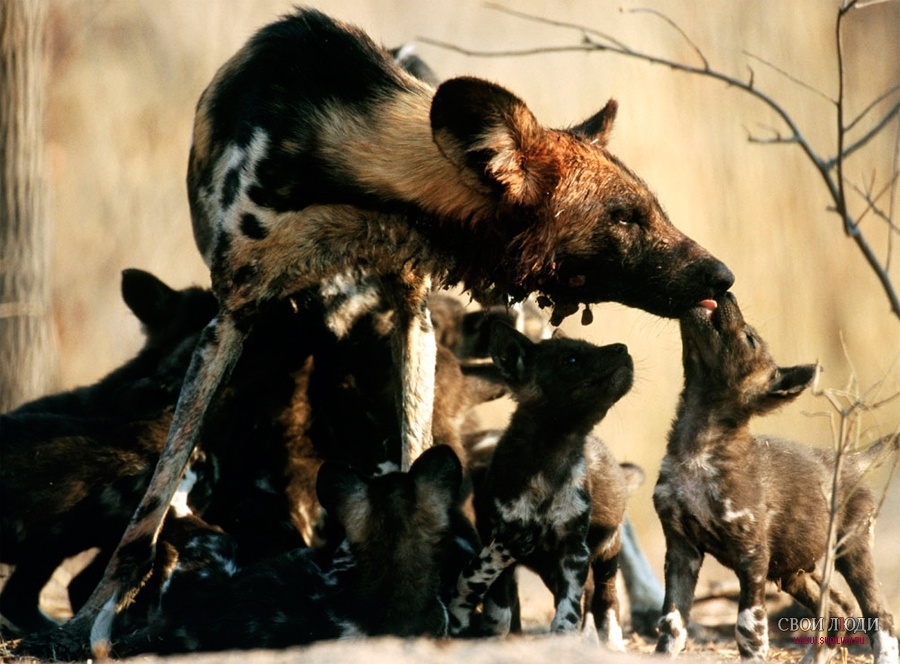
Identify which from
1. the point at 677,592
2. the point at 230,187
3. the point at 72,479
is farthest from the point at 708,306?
the point at 72,479

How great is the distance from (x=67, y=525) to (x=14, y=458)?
14.4 inches

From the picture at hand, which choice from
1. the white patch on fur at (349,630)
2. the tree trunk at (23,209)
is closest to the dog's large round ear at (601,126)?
the white patch on fur at (349,630)

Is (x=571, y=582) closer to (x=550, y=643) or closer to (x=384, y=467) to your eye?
(x=550, y=643)

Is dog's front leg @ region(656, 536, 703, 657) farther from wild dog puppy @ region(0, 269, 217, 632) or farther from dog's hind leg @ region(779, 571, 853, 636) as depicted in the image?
wild dog puppy @ region(0, 269, 217, 632)

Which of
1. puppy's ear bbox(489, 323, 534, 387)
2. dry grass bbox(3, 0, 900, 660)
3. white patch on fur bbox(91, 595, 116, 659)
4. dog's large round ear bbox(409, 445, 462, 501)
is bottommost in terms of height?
white patch on fur bbox(91, 595, 116, 659)

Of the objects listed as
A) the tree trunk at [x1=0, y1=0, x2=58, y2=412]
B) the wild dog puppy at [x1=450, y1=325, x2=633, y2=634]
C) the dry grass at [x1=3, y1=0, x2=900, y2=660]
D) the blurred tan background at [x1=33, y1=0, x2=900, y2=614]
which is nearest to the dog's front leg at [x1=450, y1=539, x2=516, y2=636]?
the wild dog puppy at [x1=450, y1=325, x2=633, y2=634]

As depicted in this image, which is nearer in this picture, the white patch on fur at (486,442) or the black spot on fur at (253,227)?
the black spot on fur at (253,227)

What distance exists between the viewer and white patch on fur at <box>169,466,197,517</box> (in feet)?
18.2

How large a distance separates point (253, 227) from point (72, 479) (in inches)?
56.1

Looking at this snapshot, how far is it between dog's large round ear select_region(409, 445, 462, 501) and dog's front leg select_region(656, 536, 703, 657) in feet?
2.67

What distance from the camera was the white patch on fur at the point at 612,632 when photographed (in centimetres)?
533

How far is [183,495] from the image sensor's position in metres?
5.68

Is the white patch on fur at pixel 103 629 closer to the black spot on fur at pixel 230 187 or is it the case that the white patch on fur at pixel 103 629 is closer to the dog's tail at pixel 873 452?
the black spot on fur at pixel 230 187

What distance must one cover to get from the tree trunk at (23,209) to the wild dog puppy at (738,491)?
380cm
